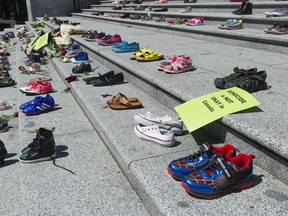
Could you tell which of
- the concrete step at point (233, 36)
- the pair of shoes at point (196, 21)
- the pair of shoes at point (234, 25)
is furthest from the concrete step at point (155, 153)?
→ the pair of shoes at point (196, 21)

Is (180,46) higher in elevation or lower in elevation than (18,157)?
higher

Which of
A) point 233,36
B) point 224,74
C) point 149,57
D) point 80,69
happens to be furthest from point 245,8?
point 80,69

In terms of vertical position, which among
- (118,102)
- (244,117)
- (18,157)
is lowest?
(18,157)

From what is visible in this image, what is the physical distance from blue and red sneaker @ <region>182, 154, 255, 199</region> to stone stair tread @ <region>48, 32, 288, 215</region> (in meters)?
0.04

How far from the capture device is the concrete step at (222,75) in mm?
2135

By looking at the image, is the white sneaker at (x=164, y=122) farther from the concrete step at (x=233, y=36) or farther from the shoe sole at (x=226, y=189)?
the concrete step at (x=233, y=36)

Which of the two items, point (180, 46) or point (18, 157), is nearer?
point (18, 157)

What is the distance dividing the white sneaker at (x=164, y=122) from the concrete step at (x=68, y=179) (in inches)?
16.8

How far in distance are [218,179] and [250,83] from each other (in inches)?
49.2

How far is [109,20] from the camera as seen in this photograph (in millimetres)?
11359

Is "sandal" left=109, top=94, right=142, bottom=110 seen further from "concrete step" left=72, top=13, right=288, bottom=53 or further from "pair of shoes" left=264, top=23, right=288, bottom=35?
"pair of shoes" left=264, top=23, right=288, bottom=35

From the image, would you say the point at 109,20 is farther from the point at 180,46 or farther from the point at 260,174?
the point at 260,174

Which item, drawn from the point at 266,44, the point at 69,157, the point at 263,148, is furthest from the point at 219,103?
the point at 266,44

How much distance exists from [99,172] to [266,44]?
11.3 feet
